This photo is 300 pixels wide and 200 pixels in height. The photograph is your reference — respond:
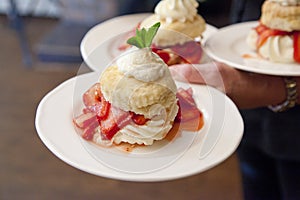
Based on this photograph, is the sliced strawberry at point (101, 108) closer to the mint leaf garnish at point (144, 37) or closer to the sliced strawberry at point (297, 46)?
the mint leaf garnish at point (144, 37)

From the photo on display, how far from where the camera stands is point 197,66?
3.51 feet

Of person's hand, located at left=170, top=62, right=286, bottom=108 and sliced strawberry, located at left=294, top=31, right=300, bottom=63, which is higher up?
sliced strawberry, located at left=294, top=31, right=300, bottom=63

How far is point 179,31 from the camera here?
3.92ft

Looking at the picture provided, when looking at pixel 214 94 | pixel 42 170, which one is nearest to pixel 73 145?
pixel 214 94

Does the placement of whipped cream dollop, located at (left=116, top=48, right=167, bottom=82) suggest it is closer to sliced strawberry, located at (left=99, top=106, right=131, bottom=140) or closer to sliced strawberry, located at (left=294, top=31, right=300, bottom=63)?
sliced strawberry, located at (left=99, top=106, right=131, bottom=140)

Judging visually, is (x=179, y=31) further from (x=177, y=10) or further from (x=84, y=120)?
(x=84, y=120)

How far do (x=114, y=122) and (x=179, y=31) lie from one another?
1.36 ft

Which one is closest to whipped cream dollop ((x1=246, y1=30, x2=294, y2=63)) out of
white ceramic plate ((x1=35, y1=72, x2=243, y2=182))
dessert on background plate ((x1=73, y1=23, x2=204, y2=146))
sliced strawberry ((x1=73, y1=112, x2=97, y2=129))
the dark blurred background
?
white ceramic plate ((x1=35, y1=72, x2=243, y2=182))

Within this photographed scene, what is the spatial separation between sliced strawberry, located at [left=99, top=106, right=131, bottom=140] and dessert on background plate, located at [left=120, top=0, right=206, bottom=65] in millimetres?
336

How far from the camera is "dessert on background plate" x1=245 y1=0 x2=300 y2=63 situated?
1.17 meters

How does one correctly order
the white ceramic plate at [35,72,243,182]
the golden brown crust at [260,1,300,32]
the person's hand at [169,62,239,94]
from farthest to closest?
the golden brown crust at [260,1,300,32] → the person's hand at [169,62,239,94] → the white ceramic plate at [35,72,243,182]

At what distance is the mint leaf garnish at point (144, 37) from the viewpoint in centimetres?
82

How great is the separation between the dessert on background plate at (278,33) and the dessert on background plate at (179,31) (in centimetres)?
15

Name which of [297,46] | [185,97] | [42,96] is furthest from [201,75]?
[42,96]
